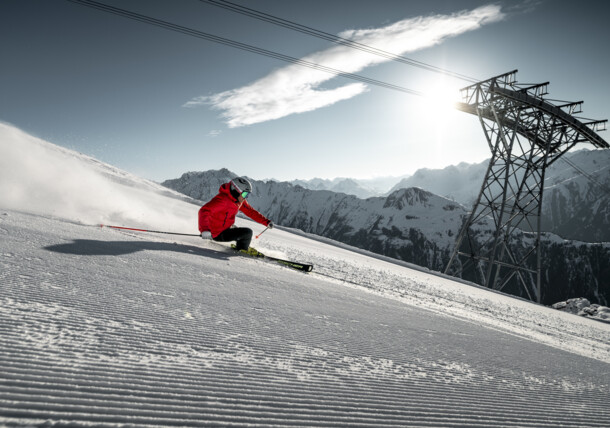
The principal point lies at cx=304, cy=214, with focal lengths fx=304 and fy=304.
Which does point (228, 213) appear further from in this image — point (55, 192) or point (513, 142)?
point (513, 142)

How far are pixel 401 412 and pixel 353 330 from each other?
111 centimetres

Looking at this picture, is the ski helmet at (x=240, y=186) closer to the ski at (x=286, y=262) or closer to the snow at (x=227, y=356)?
the ski at (x=286, y=262)

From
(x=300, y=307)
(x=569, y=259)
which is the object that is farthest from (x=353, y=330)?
(x=569, y=259)

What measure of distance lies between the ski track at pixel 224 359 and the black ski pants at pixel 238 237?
2694 millimetres

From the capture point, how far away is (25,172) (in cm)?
596

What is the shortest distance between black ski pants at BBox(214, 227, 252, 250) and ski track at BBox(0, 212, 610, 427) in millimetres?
2694

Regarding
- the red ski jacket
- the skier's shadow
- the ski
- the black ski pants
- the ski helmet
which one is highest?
the ski helmet

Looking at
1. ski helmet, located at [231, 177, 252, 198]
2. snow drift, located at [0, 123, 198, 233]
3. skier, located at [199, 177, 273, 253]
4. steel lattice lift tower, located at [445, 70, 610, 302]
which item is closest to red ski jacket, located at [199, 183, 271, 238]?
skier, located at [199, 177, 273, 253]

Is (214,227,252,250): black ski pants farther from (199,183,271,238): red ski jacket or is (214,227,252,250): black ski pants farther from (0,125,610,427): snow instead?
(0,125,610,427): snow

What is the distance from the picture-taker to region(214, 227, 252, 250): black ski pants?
6.17m

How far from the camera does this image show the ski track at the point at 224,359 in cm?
114

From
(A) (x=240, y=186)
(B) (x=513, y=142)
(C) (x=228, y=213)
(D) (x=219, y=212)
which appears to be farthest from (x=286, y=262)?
(B) (x=513, y=142)

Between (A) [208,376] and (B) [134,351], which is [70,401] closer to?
(B) [134,351]

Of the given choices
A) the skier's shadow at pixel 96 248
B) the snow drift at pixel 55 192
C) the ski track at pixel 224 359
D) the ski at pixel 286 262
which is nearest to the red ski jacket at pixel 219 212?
the ski at pixel 286 262
